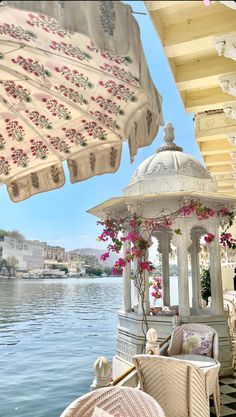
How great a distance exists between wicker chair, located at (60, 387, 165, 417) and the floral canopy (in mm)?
1705

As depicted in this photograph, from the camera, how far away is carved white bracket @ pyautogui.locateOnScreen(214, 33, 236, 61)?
3.48 meters

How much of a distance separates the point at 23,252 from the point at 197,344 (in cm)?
9581

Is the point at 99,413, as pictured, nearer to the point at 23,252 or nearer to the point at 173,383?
the point at 173,383

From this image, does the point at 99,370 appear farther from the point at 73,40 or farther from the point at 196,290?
the point at 196,290

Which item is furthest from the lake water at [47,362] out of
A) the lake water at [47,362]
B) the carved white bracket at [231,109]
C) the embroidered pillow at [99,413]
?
the carved white bracket at [231,109]

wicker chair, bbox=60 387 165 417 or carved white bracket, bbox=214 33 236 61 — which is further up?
carved white bracket, bbox=214 33 236 61

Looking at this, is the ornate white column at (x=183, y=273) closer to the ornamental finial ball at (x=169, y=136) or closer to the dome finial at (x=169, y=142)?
the dome finial at (x=169, y=142)

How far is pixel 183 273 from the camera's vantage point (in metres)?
6.23

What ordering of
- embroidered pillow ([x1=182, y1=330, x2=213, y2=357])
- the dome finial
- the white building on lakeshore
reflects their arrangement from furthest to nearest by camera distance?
1. the white building on lakeshore
2. the dome finial
3. embroidered pillow ([x1=182, y1=330, x2=213, y2=357])

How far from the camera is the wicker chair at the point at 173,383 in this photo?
3168 millimetres

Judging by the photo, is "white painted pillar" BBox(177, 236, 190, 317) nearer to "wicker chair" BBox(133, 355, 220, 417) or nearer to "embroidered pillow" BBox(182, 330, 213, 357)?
"embroidered pillow" BBox(182, 330, 213, 357)

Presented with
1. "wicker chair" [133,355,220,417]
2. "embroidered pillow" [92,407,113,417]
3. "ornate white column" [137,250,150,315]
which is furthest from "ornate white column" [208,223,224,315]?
"embroidered pillow" [92,407,113,417]

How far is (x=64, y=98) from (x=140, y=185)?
11.5 feet

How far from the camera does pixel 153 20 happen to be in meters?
3.72
